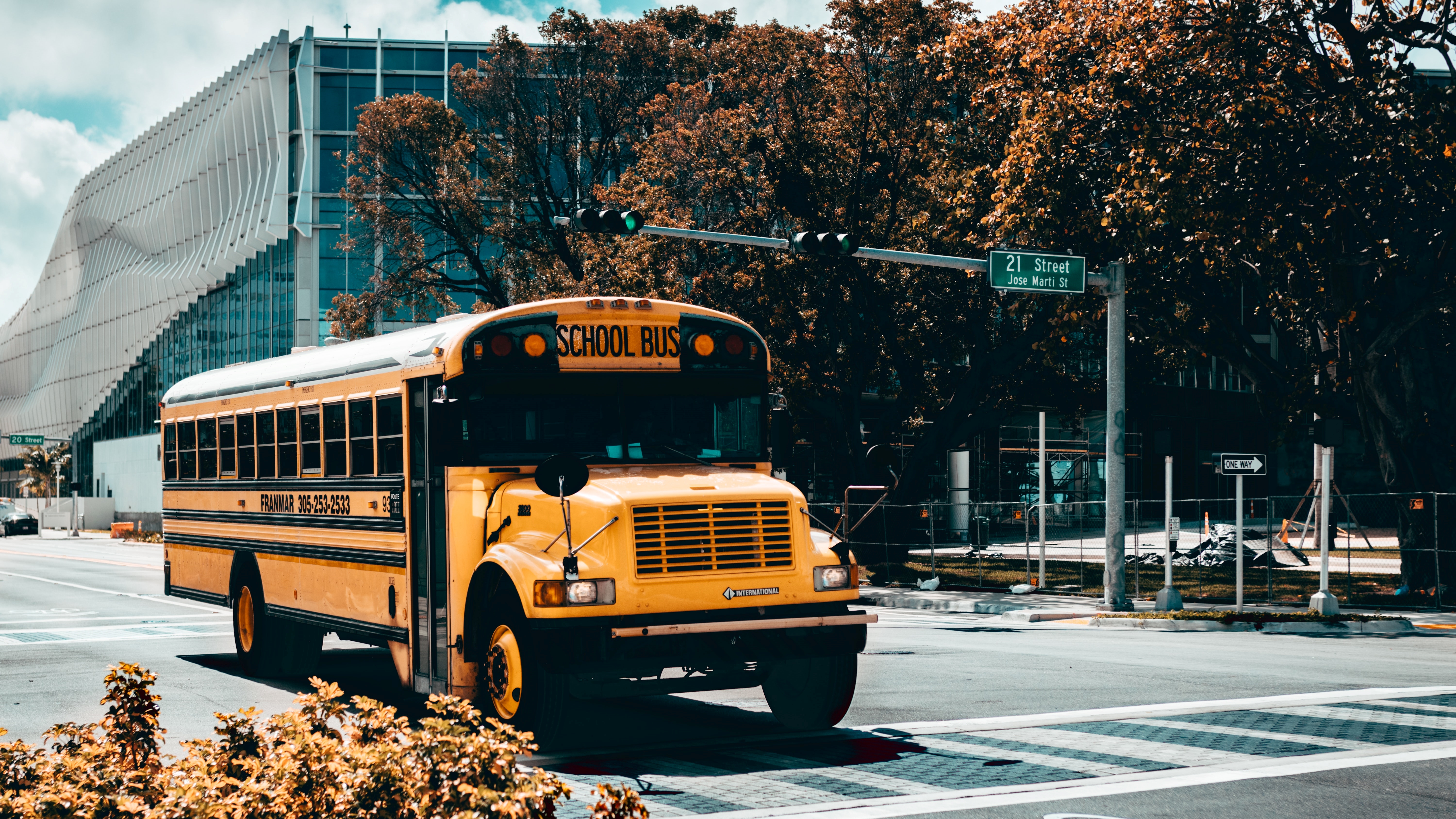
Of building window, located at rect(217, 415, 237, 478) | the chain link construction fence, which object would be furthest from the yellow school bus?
the chain link construction fence

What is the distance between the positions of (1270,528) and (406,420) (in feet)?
60.6

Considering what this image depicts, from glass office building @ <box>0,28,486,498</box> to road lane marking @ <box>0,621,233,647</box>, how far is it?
2586 centimetres

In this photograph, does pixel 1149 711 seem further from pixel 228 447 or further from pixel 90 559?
pixel 90 559

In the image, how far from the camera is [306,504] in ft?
41.9

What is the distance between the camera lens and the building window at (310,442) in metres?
12.6

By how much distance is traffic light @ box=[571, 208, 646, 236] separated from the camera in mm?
19938

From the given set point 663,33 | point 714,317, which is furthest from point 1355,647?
point 663,33

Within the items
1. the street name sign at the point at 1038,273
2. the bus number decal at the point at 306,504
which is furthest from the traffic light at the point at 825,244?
the bus number decal at the point at 306,504

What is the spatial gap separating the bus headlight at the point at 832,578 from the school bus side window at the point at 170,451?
31.5ft

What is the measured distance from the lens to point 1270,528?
2492cm

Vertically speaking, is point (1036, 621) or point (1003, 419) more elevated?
point (1003, 419)

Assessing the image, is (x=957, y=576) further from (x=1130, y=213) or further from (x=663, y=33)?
(x=663, y=33)

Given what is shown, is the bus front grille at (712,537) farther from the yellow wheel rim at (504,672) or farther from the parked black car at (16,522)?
the parked black car at (16,522)

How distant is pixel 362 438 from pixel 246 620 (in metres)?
3.75
